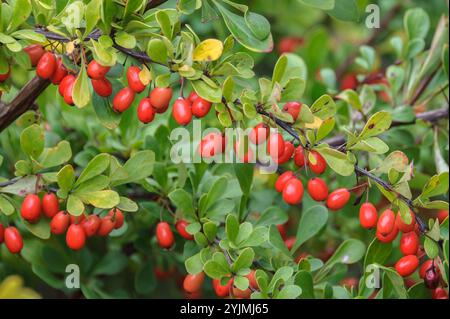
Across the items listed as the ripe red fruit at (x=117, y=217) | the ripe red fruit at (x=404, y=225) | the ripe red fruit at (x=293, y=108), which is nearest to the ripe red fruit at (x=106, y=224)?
the ripe red fruit at (x=117, y=217)

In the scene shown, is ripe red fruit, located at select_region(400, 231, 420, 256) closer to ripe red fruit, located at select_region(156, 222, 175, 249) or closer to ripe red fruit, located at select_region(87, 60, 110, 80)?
ripe red fruit, located at select_region(156, 222, 175, 249)

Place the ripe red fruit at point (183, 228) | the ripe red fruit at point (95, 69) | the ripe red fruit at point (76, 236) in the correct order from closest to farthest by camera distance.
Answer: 1. the ripe red fruit at point (95, 69)
2. the ripe red fruit at point (76, 236)
3. the ripe red fruit at point (183, 228)

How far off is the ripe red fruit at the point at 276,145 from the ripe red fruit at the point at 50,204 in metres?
0.34

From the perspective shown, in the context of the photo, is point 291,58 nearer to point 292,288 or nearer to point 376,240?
point 376,240

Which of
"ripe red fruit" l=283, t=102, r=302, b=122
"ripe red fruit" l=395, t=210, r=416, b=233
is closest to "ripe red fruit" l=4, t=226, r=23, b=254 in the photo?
"ripe red fruit" l=283, t=102, r=302, b=122

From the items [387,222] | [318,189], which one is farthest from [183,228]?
[387,222]

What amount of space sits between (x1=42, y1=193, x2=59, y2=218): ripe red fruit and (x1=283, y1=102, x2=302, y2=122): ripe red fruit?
0.37 m

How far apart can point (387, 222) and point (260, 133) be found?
0.75ft

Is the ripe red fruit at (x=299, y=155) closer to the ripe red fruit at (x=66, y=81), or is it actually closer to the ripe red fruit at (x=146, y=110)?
the ripe red fruit at (x=146, y=110)

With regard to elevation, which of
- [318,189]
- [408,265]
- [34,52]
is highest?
[34,52]

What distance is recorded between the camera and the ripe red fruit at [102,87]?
3.68 ft

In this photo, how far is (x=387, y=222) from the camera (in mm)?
1125

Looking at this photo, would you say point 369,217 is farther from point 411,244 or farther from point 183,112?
point 183,112
